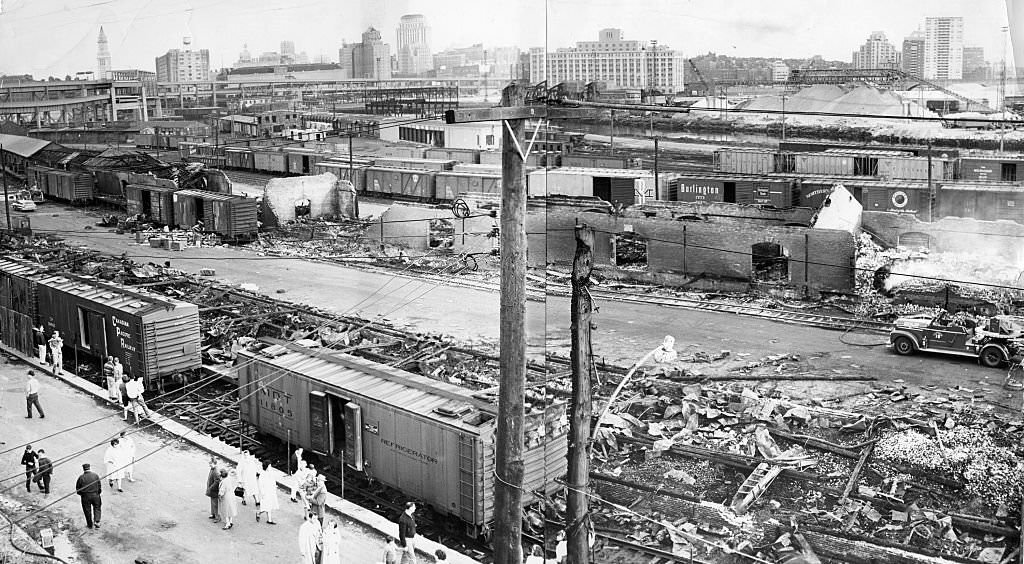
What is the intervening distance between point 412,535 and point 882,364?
40.6ft

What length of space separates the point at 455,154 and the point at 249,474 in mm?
47734

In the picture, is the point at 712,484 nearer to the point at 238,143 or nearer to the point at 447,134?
the point at 447,134

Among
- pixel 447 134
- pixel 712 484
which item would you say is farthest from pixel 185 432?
pixel 447 134

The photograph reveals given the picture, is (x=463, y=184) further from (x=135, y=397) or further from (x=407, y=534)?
(x=407, y=534)

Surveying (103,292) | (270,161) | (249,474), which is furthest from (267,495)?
(270,161)

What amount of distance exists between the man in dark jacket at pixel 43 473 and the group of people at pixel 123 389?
292cm

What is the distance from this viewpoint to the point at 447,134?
6894cm

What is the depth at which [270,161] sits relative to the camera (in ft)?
213

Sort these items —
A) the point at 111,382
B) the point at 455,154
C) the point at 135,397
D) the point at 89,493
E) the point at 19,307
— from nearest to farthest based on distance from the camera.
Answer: the point at 89,493
the point at 135,397
the point at 111,382
the point at 19,307
the point at 455,154

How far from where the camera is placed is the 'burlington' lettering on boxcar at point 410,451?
14.6 meters

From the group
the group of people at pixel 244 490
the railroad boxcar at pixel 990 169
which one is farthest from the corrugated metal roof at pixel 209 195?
the railroad boxcar at pixel 990 169

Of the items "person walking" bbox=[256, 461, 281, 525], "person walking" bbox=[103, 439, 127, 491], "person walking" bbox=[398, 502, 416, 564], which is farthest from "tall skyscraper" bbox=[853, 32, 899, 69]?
"person walking" bbox=[103, 439, 127, 491]

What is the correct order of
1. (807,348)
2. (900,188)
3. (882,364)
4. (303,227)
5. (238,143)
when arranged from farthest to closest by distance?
(238,143), (303,227), (900,188), (807,348), (882,364)

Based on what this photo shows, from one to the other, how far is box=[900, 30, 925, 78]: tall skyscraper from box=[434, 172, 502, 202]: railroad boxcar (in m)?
24.0
